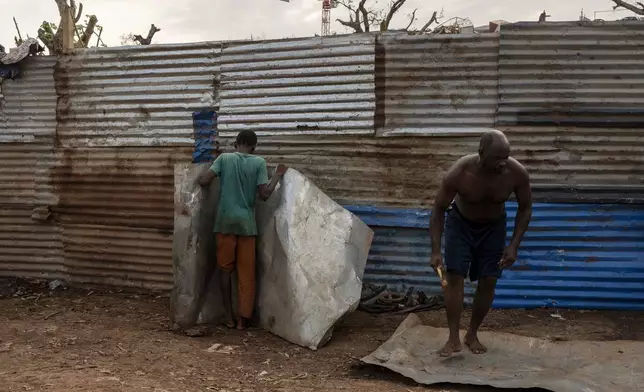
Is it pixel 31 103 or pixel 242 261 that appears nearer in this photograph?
pixel 242 261

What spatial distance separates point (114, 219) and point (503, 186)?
14.2ft

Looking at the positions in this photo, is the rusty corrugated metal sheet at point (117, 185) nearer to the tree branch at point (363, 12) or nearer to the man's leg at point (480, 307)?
the man's leg at point (480, 307)

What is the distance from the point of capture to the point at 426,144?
5648 millimetres

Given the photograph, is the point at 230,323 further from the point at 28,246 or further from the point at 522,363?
the point at 28,246

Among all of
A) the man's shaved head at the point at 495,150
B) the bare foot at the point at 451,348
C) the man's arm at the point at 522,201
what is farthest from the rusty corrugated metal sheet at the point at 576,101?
the bare foot at the point at 451,348

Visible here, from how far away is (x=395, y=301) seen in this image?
5691mm

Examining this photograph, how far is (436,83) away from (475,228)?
183 centimetres

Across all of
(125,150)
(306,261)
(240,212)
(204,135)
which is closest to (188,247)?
(240,212)

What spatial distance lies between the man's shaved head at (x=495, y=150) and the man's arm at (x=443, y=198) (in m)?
0.22

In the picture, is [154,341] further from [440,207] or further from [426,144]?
[426,144]

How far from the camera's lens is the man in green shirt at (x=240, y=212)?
16.6ft

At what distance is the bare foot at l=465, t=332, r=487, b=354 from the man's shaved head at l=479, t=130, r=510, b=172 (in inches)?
49.8

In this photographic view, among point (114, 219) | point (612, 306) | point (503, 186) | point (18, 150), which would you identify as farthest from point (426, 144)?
point (18, 150)

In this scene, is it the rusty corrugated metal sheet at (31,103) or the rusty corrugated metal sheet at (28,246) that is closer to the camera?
the rusty corrugated metal sheet at (31,103)
